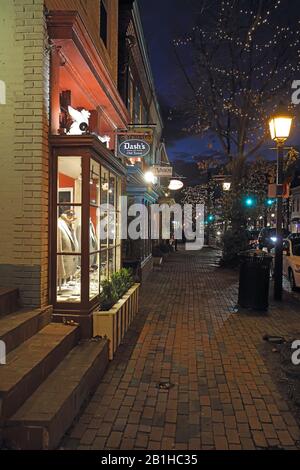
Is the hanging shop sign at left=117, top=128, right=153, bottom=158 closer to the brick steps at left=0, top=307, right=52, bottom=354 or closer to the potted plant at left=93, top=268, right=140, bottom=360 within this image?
the potted plant at left=93, top=268, right=140, bottom=360

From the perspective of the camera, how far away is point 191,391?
17.2ft

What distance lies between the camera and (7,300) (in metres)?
5.43

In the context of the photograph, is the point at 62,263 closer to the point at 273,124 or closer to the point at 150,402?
the point at 150,402

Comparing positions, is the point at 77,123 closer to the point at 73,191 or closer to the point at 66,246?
the point at 73,191

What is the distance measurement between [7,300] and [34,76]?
2913mm

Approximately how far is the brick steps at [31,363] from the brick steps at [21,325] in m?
0.06

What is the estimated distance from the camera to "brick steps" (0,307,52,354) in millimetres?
4672

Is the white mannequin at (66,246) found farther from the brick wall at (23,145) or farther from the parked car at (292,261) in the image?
the parked car at (292,261)

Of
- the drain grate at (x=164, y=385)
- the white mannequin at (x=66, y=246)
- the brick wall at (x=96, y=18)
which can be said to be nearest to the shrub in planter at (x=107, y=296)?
the white mannequin at (x=66, y=246)

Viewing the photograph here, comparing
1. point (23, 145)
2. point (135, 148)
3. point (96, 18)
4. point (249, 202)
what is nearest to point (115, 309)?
point (23, 145)

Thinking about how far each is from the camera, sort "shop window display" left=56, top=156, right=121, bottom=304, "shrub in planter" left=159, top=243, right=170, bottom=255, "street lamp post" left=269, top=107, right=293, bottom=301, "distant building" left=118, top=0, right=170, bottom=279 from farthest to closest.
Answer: "shrub in planter" left=159, top=243, right=170, bottom=255 < "distant building" left=118, top=0, right=170, bottom=279 < "street lamp post" left=269, top=107, right=293, bottom=301 < "shop window display" left=56, top=156, right=121, bottom=304

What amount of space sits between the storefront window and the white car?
26.1 ft

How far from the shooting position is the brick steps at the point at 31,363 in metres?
3.70

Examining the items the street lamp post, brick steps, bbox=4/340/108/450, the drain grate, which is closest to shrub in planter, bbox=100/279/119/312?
brick steps, bbox=4/340/108/450
